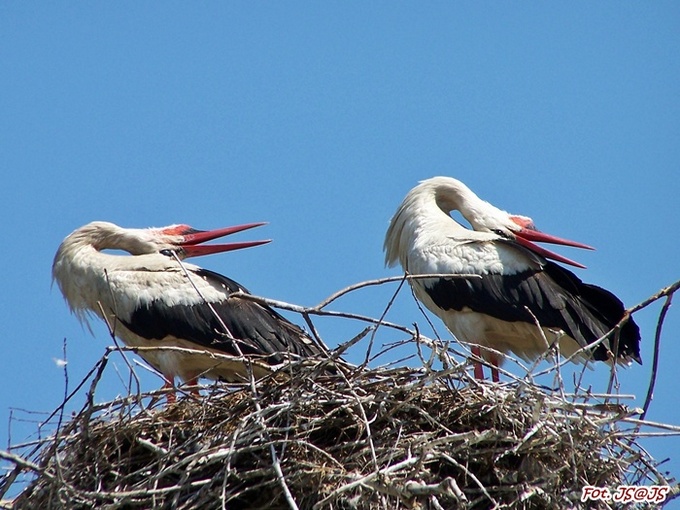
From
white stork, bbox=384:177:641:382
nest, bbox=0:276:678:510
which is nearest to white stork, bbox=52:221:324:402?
white stork, bbox=384:177:641:382

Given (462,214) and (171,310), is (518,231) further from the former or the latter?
(171,310)

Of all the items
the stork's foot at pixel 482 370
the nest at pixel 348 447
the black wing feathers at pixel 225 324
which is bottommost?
the nest at pixel 348 447

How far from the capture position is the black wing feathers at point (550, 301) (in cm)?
822

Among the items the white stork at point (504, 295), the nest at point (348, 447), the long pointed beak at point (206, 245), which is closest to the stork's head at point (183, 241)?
the long pointed beak at point (206, 245)

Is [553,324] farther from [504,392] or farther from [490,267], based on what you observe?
[504,392]

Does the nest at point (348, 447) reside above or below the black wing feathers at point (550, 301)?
below

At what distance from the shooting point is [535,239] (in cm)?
946

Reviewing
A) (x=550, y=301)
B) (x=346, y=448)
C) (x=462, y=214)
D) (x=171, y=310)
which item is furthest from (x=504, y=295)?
(x=346, y=448)

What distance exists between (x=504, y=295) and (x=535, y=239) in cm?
114

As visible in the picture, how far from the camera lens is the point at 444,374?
20.3 feet

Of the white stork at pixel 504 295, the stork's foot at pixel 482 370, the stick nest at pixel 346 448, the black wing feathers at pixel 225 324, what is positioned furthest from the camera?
the white stork at pixel 504 295

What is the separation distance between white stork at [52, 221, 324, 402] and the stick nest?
4.68 ft

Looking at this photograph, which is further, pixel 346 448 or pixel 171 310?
pixel 171 310

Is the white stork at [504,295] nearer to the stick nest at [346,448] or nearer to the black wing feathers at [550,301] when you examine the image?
the black wing feathers at [550,301]
